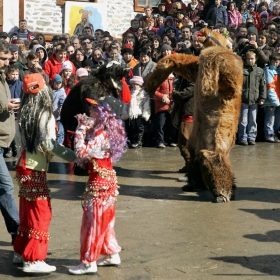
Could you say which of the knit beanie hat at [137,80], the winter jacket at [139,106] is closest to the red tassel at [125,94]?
the winter jacket at [139,106]

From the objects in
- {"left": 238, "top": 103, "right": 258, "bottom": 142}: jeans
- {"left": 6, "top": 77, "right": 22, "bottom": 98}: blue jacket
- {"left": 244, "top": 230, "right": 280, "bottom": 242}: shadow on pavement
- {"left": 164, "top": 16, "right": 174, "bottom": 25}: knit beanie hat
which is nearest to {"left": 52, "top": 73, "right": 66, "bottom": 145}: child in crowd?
{"left": 6, "top": 77, "right": 22, "bottom": 98}: blue jacket

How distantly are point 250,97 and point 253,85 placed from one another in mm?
239

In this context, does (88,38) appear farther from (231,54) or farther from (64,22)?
(231,54)

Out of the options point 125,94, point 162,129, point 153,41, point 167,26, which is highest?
point 167,26

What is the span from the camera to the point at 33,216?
5.70 metres

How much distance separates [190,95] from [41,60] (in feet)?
17.4

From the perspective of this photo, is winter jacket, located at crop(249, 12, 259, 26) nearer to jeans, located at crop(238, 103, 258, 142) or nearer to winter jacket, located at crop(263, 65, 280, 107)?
winter jacket, located at crop(263, 65, 280, 107)

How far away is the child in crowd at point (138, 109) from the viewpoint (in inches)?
488

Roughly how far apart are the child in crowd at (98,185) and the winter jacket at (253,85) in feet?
24.4

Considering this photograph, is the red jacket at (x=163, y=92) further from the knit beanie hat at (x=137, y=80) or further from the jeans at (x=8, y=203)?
the jeans at (x=8, y=203)

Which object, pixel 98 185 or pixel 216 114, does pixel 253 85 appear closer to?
pixel 216 114

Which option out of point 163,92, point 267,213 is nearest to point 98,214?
point 267,213

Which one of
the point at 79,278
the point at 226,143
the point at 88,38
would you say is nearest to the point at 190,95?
the point at 226,143

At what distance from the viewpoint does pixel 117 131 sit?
5848 mm
